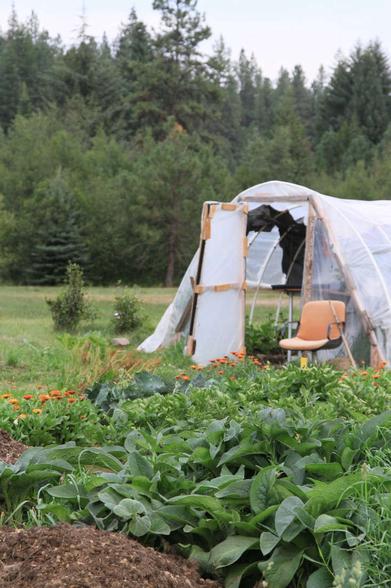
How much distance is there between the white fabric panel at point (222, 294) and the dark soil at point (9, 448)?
20.1 feet

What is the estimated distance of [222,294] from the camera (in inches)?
418

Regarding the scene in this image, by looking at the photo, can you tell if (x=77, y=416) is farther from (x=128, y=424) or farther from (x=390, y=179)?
(x=390, y=179)

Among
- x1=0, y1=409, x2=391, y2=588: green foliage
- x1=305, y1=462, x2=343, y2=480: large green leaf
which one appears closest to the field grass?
x1=0, y1=409, x2=391, y2=588: green foliage

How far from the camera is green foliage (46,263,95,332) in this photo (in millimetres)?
13148

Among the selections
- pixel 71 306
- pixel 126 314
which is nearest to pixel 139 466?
pixel 126 314

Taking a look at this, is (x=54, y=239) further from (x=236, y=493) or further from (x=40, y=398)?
(x=236, y=493)

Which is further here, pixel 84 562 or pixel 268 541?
pixel 268 541

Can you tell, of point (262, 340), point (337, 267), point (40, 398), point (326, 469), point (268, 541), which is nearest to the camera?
point (268, 541)

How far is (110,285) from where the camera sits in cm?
3042

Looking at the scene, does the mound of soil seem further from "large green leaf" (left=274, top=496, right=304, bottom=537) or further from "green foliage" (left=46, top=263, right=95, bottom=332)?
"green foliage" (left=46, top=263, right=95, bottom=332)

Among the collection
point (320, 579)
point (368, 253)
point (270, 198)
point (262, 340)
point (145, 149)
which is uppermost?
point (145, 149)

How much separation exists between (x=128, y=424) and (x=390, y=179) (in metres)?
27.7

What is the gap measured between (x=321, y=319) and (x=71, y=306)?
484 cm

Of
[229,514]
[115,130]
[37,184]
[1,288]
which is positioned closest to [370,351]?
[229,514]
